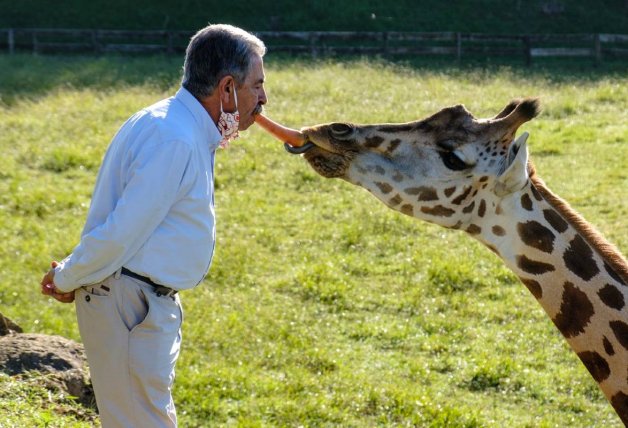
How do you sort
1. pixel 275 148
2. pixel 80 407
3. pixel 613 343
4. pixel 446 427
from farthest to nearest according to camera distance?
pixel 275 148
pixel 446 427
pixel 80 407
pixel 613 343

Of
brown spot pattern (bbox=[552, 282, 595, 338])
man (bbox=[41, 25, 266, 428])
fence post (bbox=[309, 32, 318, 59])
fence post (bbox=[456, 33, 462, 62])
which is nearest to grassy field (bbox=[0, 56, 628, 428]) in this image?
brown spot pattern (bbox=[552, 282, 595, 338])

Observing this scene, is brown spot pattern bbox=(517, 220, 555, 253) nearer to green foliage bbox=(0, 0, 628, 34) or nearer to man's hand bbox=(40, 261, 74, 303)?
man's hand bbox=(40, 261, 74, 303)

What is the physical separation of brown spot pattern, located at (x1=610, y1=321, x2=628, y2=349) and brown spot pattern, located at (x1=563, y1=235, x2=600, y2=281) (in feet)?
0.84

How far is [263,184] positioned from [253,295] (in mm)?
3691

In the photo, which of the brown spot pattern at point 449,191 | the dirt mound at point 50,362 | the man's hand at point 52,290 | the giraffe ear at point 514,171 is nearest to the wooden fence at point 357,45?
the dirt mound at point 50,362

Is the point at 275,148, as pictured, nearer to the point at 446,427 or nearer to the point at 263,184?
the point at 263,184

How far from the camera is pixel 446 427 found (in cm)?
697

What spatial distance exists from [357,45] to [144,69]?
8.53 m

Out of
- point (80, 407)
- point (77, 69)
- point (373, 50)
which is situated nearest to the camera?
point (80, 407)

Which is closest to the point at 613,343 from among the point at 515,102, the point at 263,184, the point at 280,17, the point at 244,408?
the point at 515,102

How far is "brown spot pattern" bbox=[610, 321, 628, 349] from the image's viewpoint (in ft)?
15.6

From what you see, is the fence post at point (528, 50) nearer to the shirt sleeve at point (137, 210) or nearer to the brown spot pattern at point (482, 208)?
the brown spot pattern at point (482, 208)

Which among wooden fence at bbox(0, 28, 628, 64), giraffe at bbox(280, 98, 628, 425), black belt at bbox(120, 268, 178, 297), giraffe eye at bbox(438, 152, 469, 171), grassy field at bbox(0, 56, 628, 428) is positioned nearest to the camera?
black belt at bbox(120, 268, 178, 297)

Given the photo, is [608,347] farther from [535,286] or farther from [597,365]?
[535,286]
